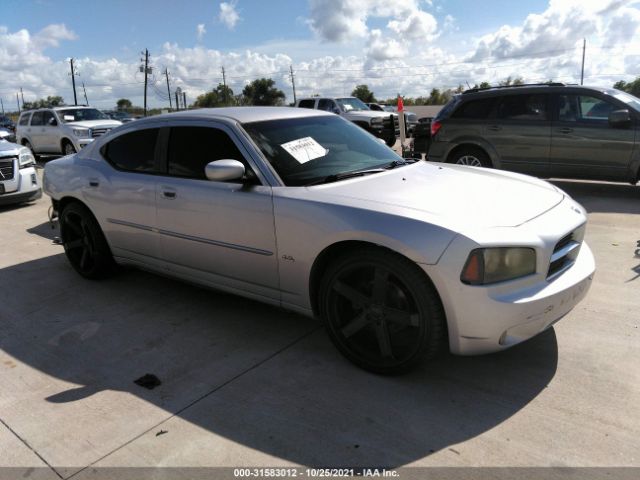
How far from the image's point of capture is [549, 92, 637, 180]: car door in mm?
7527

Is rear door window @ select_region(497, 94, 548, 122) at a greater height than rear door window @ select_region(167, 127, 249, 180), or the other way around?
rear door window @ select_region(497, 94, 548, 122)

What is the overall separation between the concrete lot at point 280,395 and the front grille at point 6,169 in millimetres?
5057

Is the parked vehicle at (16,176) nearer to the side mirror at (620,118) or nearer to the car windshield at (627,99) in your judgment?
the side mirror at (620,118)

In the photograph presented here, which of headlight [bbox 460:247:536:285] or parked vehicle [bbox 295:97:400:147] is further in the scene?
parked vehicle [bbox 295:97:400:147]

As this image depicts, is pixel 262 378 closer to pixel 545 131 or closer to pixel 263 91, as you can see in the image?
pixel 545 131

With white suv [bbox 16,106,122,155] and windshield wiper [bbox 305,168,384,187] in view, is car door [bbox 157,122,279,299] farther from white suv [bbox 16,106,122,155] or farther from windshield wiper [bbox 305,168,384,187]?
white suv [bbox 16,106,122,155]

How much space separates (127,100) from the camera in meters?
97.2

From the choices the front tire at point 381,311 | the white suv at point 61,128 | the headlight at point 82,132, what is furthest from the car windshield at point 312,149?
the headlight at point 82,132

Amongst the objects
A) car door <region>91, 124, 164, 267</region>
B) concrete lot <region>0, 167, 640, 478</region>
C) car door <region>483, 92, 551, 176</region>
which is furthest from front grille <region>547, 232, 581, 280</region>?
car door <region>483, 92, 551, 176</region>

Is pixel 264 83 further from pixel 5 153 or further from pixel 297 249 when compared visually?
pixel 297 249

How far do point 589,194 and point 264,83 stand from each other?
198 ft

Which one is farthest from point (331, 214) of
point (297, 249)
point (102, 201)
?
point (102, 201)

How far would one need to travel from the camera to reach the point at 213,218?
3725 mm

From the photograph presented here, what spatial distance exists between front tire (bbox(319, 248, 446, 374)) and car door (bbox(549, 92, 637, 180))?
6.09 meters
